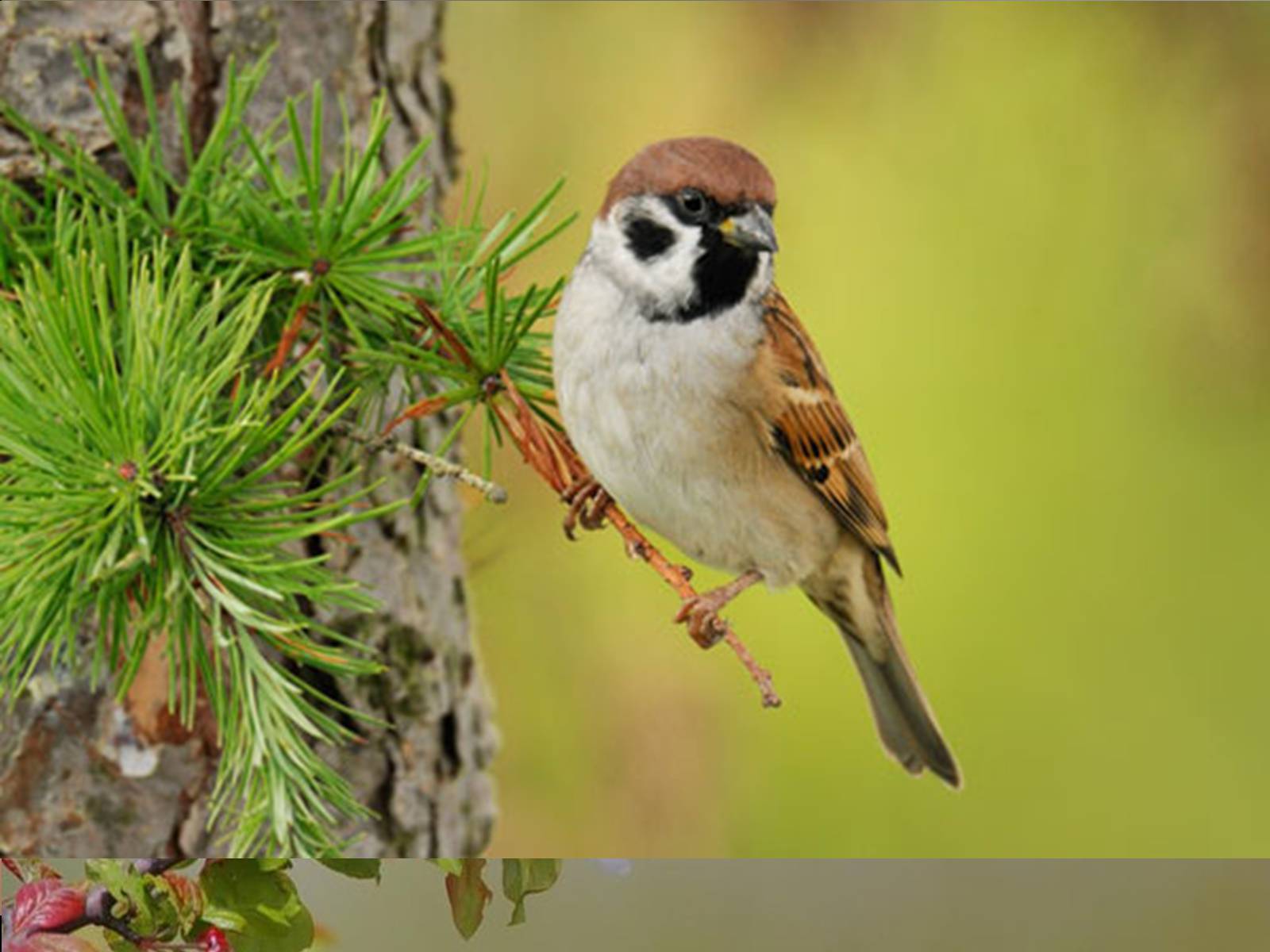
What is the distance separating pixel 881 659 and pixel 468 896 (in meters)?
0.33

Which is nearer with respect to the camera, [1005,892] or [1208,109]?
[1005,892]

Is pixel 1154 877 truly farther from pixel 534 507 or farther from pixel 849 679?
pixel 534 507

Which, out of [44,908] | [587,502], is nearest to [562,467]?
[587,502]

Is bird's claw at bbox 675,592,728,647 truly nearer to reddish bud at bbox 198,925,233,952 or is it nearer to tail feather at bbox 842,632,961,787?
tail feather at bbox 842,632,961,787

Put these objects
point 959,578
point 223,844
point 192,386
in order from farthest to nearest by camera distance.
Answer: point 959,578 < point 223,844 < point 192,386

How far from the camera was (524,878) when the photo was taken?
108 centimetres

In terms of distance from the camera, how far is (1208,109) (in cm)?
126

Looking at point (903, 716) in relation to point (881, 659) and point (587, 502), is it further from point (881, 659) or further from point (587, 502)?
point (587, 502)

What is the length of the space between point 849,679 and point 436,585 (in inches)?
11.1

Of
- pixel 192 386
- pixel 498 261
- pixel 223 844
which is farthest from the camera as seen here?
pixel 223 844

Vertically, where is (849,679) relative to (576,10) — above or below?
below

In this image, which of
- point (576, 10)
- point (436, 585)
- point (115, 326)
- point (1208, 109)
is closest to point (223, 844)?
point (436, 585)

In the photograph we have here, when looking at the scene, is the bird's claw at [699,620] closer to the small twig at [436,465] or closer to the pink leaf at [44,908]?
the small twig at [436,465]

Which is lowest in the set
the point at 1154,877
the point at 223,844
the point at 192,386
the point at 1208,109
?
the point at 223,844
